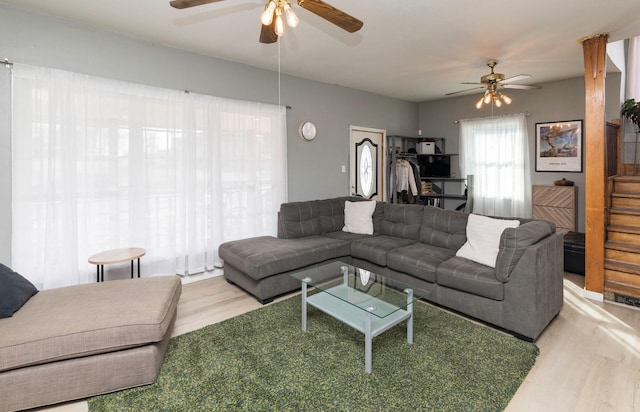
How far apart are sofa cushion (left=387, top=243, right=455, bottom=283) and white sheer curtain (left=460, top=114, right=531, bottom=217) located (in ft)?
10.0

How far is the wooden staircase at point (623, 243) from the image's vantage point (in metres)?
3.20

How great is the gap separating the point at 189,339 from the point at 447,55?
414 cm

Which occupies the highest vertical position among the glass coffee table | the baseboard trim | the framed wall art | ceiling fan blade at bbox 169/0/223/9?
ceiling fan blade at bbox 169/0/223/9

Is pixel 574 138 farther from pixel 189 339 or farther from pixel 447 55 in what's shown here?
pixel 189 339

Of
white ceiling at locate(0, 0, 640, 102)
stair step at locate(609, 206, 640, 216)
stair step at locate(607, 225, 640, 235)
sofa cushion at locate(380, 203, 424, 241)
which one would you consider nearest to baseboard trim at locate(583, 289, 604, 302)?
stair step at locate(607, 225, 640, 235)

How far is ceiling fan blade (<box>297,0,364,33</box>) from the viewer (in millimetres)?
1938

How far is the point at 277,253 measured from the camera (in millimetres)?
3385

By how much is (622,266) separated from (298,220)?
11.4ft

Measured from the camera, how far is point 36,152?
293cm

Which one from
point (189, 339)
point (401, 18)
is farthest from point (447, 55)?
point (189, 339)

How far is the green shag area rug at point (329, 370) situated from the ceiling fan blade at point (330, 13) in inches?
89.4

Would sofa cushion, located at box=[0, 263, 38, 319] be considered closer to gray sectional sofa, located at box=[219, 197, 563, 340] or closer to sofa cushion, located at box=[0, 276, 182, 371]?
sofa cushion, located at box=[0, 276, 182, 371]

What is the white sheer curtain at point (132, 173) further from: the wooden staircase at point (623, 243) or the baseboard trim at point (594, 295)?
the wooden staircase at point (623, 243)

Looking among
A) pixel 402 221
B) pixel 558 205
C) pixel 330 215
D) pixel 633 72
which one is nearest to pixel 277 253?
Answer: pixel 330 215
